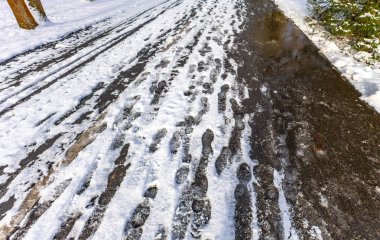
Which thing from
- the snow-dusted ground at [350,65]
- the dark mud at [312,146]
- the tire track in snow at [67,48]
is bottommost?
the snow-dusted ground at [350,65]

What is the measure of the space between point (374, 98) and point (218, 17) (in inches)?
228

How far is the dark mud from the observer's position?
2203 millimetres

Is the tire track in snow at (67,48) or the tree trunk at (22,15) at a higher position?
the tree trunk at (22,15)

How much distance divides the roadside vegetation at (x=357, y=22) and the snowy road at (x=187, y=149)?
1218 millimetres

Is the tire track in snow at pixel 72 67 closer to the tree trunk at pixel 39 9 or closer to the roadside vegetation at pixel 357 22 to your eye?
the tree trunk at pixel 39 9

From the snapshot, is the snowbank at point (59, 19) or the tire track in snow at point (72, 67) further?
the snowbank at point (59, 19)

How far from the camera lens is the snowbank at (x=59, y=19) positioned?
697cm

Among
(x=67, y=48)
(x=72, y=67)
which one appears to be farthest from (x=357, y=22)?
(x=67, y=48)

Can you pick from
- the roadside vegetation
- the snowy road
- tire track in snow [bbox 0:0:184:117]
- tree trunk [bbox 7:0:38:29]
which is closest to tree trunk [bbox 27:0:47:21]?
tree trunk [bbox 7:0:38:29]

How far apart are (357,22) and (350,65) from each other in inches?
72.0

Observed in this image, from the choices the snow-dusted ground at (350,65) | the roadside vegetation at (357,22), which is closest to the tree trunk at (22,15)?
the snow-dusted ground at (350,65)

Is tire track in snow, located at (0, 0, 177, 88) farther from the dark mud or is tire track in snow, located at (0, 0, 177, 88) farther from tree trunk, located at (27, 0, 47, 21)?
the dark mud

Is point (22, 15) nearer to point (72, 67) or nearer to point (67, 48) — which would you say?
point (67, 48)

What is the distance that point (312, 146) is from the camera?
9.75ft
